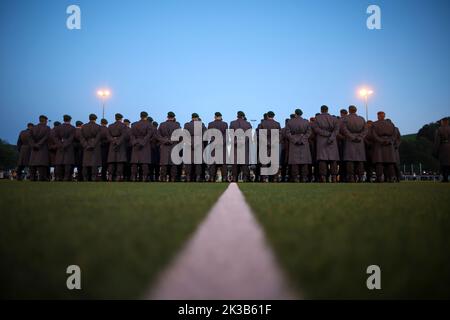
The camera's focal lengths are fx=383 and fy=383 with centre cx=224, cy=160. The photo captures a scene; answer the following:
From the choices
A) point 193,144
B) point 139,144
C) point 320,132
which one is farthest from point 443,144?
point 139,144

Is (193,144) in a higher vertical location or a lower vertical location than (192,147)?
higher

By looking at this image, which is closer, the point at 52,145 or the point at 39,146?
the point at 39,146

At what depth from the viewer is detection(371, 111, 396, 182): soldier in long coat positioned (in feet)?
47.7

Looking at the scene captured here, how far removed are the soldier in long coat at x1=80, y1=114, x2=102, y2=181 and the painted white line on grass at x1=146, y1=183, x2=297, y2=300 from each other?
14.5m

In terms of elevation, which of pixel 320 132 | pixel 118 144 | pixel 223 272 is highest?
pixel 320 132

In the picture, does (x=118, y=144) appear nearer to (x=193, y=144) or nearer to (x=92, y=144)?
(x=92, y=144)

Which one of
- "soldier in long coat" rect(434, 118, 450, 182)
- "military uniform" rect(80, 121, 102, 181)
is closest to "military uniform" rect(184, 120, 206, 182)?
"military uniform" rect(80, 121, 102, 181)

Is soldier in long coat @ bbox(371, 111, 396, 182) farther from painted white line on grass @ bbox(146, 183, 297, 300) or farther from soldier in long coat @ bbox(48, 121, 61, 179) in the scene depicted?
painted white line on grass @ bbox(146, 183, 297, 300)

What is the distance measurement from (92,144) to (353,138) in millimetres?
10318

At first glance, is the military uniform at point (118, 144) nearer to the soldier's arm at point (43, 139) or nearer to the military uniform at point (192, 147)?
the military uniform at point (192, 147)

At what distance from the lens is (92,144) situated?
1571 cm

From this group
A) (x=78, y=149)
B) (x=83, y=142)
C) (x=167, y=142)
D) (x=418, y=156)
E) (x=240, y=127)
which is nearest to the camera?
(x=240, y=127)
